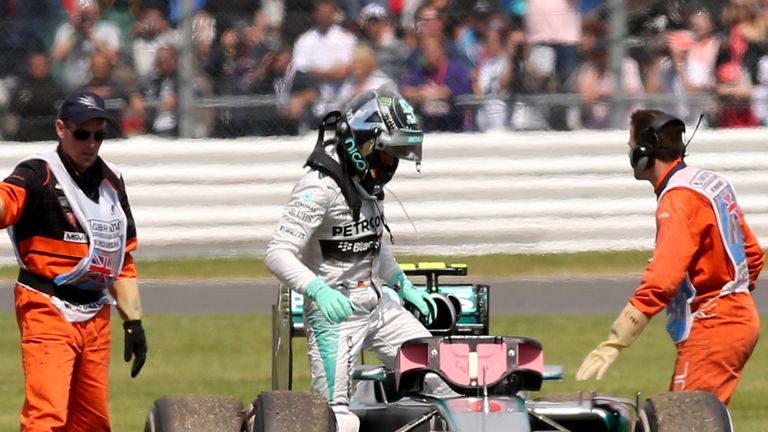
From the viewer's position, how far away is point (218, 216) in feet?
49.0

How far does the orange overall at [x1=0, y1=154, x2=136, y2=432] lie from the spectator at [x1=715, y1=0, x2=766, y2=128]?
30.1 feet

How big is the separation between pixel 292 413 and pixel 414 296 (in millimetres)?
1511

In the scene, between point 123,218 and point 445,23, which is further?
point 445,23

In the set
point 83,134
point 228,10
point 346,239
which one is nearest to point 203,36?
point 228,10

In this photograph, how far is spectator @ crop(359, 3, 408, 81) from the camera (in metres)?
14.7

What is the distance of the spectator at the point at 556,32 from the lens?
582 inches

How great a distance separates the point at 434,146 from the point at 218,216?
2.06 metres

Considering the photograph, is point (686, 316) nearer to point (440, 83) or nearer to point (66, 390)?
point (66, 390)

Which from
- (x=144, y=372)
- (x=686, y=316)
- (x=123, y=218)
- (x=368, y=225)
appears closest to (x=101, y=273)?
(x=123, y=218)

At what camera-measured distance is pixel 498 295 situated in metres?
13.6

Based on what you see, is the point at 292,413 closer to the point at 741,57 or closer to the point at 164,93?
the point at 164,93

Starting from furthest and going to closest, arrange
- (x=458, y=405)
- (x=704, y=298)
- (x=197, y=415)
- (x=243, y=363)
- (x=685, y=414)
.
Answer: (x=243, y=363) < (x=704, y=298) < (x=197, y=415) < (x=458, y=405) < (x=685, y=414)

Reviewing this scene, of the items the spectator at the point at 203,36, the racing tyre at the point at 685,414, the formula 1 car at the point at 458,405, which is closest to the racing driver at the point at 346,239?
the formula 1 car at the point at 458,405

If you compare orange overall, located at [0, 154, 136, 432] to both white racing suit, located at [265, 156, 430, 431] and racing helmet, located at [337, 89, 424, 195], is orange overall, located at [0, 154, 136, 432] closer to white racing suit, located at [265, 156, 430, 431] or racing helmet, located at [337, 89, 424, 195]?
white racing suit, located at [265, 156, 430, 431]
